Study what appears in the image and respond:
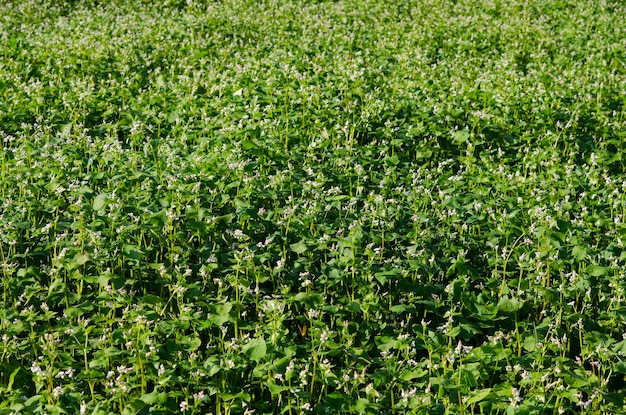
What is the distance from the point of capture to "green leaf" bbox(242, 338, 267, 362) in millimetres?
3695

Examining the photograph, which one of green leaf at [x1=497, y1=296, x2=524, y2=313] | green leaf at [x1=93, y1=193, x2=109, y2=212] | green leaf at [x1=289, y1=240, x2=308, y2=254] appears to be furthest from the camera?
green leaf at [x1=93, y1=193, x2=109, y2=212]

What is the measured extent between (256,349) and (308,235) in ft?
4.41

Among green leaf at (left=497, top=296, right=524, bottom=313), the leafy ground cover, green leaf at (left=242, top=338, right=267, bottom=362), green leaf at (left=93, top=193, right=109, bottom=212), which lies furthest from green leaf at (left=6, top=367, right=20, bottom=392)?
green leaf at (left=497, top=296, right=524, bottom=313)

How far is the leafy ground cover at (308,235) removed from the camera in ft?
12.5

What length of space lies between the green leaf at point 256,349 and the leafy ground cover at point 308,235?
0.02m

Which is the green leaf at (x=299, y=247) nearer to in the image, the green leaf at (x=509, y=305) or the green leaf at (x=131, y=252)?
the green leaf at (x=131, y=252)

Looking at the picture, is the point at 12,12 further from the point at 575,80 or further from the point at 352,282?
the point at 352,282

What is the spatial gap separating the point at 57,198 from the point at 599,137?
5143 mm

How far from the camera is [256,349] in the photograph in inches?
147

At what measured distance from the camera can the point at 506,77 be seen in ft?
→ 28.6

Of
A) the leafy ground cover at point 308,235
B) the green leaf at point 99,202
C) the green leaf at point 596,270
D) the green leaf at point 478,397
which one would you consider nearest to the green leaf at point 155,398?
the leafy ground cover at point 308,235

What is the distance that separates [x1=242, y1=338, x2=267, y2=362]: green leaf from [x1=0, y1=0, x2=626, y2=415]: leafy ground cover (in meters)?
0.02

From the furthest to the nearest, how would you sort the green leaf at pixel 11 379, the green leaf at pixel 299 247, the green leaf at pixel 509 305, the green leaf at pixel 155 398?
the green leaf at pixel 299 247 → the green leaf at pixel 509 305 → the green leaf at pixel 11 379 → the green leaf at pixel 155 398

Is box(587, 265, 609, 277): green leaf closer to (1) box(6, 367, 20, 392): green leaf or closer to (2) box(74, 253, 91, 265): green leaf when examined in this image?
(2) box(74, 253, 91, 265): green leaf
